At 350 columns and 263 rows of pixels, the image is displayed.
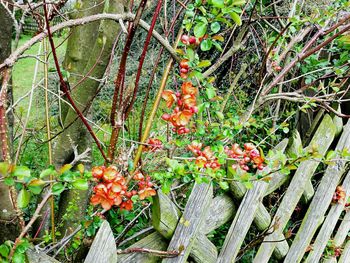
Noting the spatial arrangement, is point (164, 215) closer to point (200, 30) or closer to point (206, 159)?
point (206, 159)

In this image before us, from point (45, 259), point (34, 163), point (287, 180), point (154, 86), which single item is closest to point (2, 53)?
point (45, 259)

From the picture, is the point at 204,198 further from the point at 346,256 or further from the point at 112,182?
the point at 346,256

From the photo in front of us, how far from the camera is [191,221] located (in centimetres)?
123

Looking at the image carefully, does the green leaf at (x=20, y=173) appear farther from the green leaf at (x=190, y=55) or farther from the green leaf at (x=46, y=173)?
the green leaf at (x=190, y=55)

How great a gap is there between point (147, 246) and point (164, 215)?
113 mm

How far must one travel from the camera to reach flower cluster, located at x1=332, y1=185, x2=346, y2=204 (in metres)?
1.95

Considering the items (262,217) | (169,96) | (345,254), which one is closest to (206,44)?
(169,96)

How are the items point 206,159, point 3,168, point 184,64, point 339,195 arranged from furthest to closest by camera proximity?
1. point 339,195
2. point 206,159
3. point 184,64
4. point 3,168

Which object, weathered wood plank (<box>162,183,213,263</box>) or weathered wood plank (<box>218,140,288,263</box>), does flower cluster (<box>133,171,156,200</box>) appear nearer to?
weathered wood plank (<box>162,183,213,263</box>)

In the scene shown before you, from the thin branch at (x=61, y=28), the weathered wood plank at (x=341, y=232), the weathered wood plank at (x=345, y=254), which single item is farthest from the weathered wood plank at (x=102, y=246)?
the weathered wood plank at (x=345, y=254)

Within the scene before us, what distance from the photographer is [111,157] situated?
3.61ft

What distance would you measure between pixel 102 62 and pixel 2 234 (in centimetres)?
87

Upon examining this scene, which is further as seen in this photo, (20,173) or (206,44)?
(206,44)

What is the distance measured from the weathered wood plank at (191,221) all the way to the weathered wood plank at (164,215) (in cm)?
2
